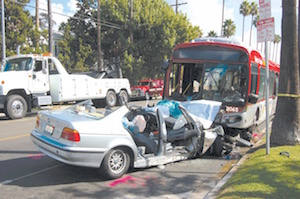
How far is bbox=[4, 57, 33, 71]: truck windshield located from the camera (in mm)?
12914

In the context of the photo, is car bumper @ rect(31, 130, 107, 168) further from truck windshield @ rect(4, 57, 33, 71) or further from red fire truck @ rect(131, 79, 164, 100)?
red fire truck @ rect(131, 79, 164, 100)

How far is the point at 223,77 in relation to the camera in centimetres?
817

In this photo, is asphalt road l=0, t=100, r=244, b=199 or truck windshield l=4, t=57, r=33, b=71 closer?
asphalt road l=0, t=100, r=244, b=199

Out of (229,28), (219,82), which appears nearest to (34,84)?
(219,82)

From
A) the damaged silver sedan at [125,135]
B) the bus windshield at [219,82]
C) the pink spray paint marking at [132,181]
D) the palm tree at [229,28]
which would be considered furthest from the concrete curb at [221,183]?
the palm tree at [229,28]

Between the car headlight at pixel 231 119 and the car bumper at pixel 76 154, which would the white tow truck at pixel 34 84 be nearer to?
the car bumper at pixel 76 154

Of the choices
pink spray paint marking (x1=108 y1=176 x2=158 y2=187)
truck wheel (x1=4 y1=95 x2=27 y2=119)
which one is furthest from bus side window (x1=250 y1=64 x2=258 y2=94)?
truck wheel (x1=4 y1=95 x2=27 y2=119)

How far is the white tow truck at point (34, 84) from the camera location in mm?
12082

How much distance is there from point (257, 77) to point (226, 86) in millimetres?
1343

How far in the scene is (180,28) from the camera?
29047mm

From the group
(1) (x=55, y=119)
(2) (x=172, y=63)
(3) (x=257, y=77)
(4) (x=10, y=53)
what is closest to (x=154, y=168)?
(1) (x=55, y=119)

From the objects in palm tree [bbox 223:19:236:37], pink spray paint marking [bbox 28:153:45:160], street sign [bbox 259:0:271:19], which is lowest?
pink spray paint marking [bbox 28:153:45:160]

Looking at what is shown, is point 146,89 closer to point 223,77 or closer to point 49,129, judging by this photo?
point 223,77

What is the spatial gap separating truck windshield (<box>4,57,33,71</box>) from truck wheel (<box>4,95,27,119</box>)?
1392mm
